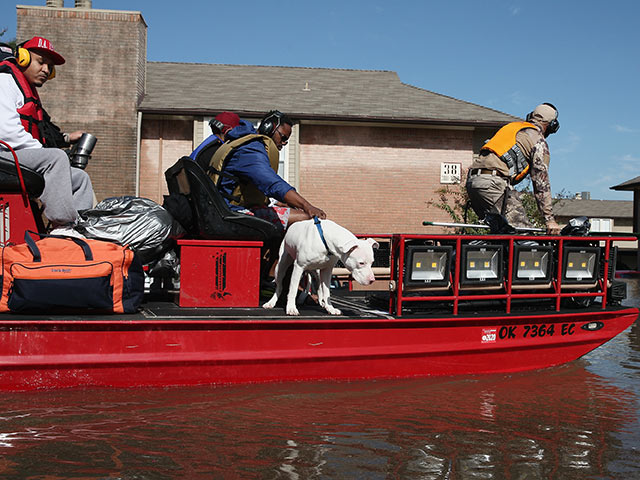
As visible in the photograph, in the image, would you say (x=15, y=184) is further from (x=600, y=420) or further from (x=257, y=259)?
(x=600, y=420)

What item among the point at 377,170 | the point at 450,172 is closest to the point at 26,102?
the point at 377,170

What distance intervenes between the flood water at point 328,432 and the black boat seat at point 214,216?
126cm

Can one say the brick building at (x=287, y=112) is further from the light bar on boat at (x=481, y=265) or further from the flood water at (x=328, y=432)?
the flood water at (x=328, y=432)

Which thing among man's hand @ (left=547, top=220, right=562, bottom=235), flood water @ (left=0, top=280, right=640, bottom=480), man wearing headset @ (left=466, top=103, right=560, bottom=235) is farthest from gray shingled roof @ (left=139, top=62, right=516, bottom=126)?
flood water @ (left=0, top=280, right=640, bottom=480)

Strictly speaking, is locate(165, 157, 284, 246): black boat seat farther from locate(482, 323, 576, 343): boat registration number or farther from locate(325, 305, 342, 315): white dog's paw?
locate(482, 323, 576, 343): boat registration number

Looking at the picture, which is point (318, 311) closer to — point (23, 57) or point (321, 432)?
point (321, 432)

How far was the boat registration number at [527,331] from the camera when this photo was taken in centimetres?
516

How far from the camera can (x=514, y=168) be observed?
5977 millimetres

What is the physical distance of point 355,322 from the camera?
466 centimetres

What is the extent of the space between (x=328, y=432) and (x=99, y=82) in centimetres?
1370

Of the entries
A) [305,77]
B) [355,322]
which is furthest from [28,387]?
[305,77]

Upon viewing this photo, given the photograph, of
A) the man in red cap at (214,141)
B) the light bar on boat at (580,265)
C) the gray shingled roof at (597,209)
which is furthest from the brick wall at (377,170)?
the gray shingled roof at (597,209)

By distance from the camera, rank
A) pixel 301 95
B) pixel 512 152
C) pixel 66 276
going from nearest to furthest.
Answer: pixel 66 276 → pixel 512 152 → pixel 301 95

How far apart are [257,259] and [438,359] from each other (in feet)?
5.64
